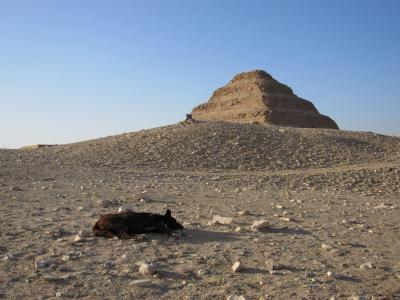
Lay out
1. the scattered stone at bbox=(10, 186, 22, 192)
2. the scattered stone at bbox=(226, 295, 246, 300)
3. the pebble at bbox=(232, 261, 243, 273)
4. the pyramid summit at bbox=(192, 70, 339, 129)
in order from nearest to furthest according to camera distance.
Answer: the scattered stone at bbox=(226, 295, 246, 300) → the pebble at bbox=(232, 261, 243, 273) → the scattered stone at bbox=(10, 186, 22, 192) → the pyramid summit at bbox=(192, 70, 339, 129)

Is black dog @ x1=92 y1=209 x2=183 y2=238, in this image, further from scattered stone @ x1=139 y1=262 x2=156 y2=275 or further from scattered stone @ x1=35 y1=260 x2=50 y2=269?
scattered stone @ x1=139 y1=262 x2=156 y2=275

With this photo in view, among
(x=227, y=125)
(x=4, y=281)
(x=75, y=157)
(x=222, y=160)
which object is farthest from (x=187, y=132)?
(x=4, y=281)

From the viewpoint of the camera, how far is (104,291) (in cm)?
426

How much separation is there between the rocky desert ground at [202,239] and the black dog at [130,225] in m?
0.16

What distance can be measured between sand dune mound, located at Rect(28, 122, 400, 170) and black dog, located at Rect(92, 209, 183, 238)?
38.3ft

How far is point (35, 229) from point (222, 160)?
13.4m

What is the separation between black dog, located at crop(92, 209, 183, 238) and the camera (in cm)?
609

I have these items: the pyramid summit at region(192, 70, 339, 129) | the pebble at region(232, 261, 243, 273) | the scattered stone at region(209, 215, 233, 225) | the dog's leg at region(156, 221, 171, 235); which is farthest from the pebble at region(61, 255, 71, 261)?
the pyramid summit at region(192, 70, 339, 129)

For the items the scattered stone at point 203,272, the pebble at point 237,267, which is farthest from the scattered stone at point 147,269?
the pebble at point 237,267

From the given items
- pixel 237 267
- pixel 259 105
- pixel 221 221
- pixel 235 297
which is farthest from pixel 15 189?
pixel 259 105

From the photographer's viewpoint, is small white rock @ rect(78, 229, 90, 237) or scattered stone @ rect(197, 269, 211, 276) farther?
small white rock @ rect(78, 229, 90, 237)

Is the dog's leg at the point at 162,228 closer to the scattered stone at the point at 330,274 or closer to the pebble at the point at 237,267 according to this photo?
the pebble at the point at 237,267

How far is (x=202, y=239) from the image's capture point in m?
6.07

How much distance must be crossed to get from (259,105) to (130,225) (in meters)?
59.9
